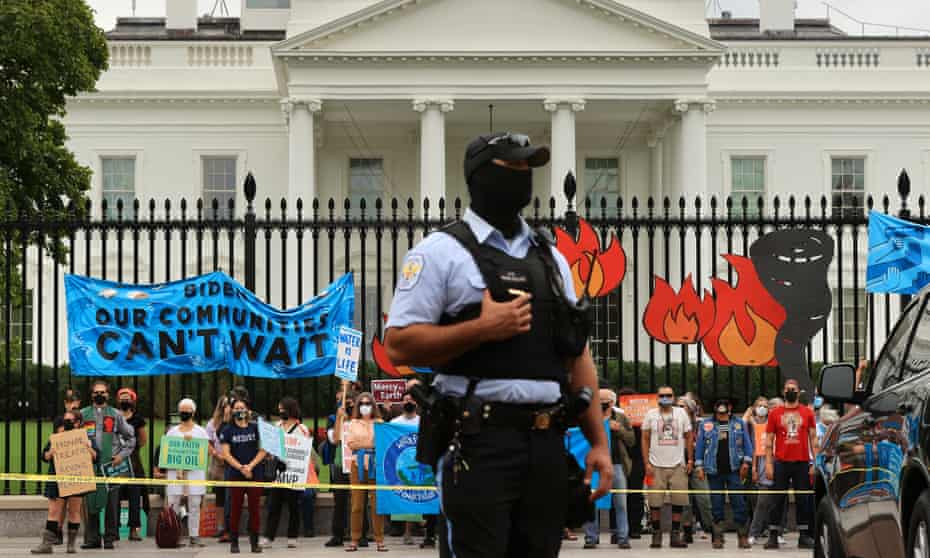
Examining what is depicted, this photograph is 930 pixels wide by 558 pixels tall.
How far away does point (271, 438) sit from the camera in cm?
1446

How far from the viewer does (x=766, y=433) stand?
1489 centimetres

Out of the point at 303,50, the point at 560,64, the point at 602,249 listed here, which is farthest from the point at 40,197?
the point at 560,64

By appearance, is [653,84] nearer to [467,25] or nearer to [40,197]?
[467,25]

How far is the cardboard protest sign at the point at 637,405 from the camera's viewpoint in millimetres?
15609

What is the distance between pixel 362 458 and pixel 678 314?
3503 mm

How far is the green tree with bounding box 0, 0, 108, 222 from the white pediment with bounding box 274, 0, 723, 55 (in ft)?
50.8

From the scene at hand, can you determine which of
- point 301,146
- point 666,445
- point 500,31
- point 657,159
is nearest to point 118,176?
point 301,146

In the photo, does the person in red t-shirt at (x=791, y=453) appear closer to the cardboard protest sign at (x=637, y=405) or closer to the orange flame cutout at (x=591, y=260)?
the cardboard protest sign at (x=637, y=405)

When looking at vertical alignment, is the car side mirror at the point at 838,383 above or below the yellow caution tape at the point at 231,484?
above

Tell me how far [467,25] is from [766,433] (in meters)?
28.3

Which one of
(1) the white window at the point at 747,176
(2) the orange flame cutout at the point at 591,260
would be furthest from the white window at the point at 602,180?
(2) the orange flame cutout at the point at 591,260

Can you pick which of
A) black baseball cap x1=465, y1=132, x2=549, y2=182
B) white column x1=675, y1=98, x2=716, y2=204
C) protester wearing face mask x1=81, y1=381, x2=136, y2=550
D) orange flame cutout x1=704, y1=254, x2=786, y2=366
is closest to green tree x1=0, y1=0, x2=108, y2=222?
protester wearing face mask x1=81, y1=381, x2=136, y2=550

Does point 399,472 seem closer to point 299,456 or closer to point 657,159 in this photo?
point 299,456

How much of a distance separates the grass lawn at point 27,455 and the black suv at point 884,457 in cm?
807
